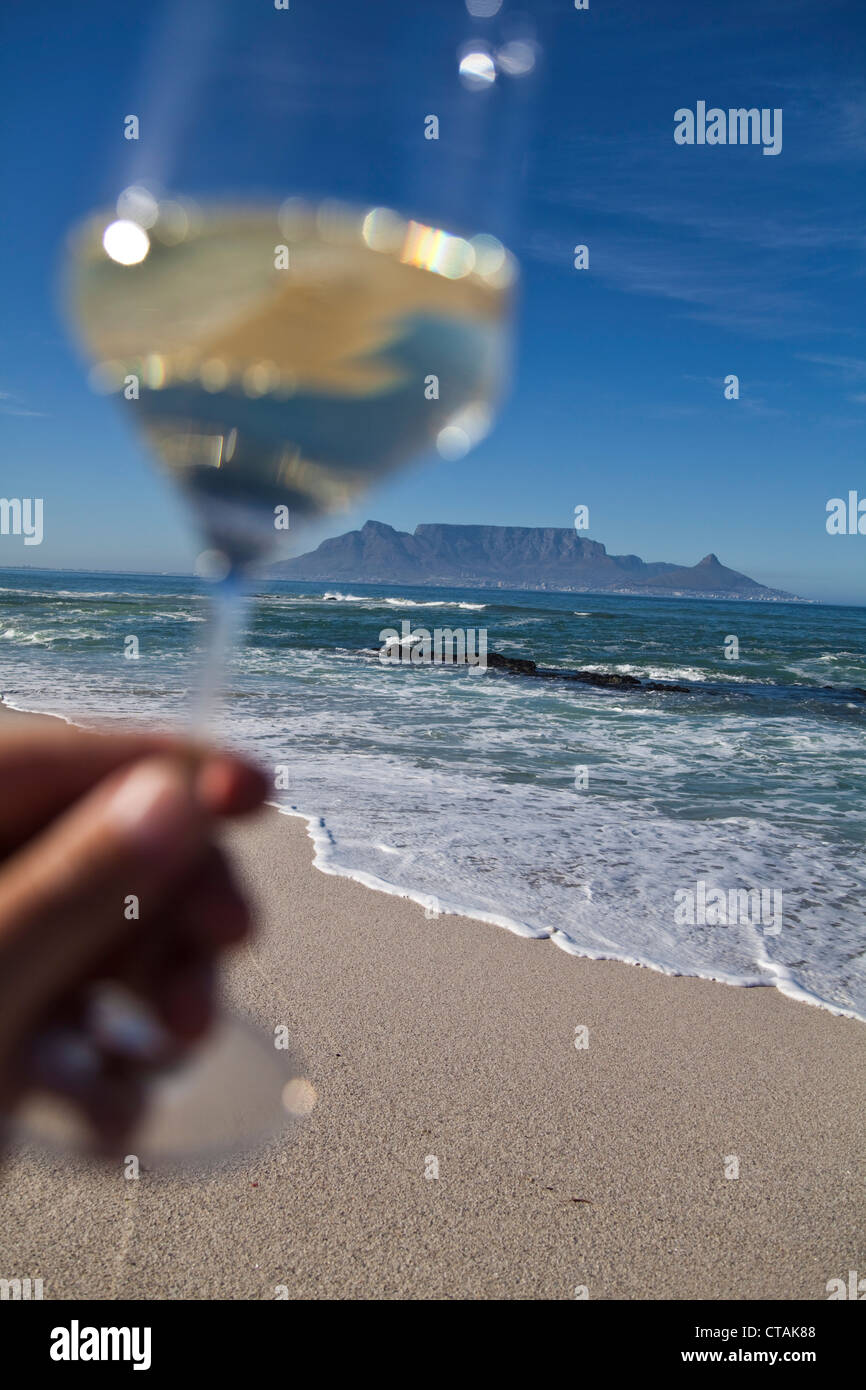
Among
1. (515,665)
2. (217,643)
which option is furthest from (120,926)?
(515,665)

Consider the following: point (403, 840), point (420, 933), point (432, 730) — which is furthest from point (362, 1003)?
point (432, 730)

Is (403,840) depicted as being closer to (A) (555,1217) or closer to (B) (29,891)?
(A) (555,1217)

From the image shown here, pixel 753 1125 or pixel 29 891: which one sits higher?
pixel 29 891

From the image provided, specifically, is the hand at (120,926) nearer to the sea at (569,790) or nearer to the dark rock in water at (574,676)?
the sea at (569,790)

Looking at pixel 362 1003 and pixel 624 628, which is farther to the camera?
pixel 624 628

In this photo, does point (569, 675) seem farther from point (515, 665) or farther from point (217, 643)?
point (217, 643)
